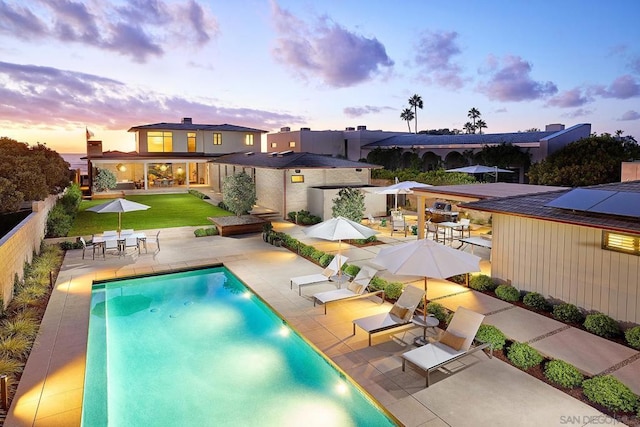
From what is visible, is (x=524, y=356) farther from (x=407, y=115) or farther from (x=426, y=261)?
(x=407, y=115)

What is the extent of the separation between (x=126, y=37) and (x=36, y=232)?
14179 millimetres

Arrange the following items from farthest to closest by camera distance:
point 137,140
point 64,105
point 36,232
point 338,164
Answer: point 137,140 → point 64,105 → point 338,164 → point 36,232

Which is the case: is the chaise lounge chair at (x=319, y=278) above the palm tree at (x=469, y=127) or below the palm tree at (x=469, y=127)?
below

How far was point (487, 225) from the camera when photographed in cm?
2128

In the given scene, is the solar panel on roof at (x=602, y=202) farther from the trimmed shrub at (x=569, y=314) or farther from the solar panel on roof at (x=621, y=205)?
the trimmed shrub at (x=569, y=314)

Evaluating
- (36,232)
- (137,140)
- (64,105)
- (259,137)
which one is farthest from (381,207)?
(64,105)

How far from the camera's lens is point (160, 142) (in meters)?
45.1

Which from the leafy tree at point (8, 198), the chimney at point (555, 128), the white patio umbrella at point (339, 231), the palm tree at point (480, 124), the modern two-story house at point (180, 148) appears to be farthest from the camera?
the palm tree at point (480, 124)

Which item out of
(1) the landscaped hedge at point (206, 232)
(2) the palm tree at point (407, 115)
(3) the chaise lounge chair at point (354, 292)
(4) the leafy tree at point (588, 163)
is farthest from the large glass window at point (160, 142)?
(2) the palm tree at point (407, 115)

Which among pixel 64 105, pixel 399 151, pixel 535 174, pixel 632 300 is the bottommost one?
pixel 632 300

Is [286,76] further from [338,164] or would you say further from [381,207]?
[381,207]

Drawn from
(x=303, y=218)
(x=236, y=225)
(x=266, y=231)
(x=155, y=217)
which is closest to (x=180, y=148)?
(x=155, y=217)

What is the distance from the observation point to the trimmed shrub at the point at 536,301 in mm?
10180

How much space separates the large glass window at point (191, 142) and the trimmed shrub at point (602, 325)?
43.2 meters
